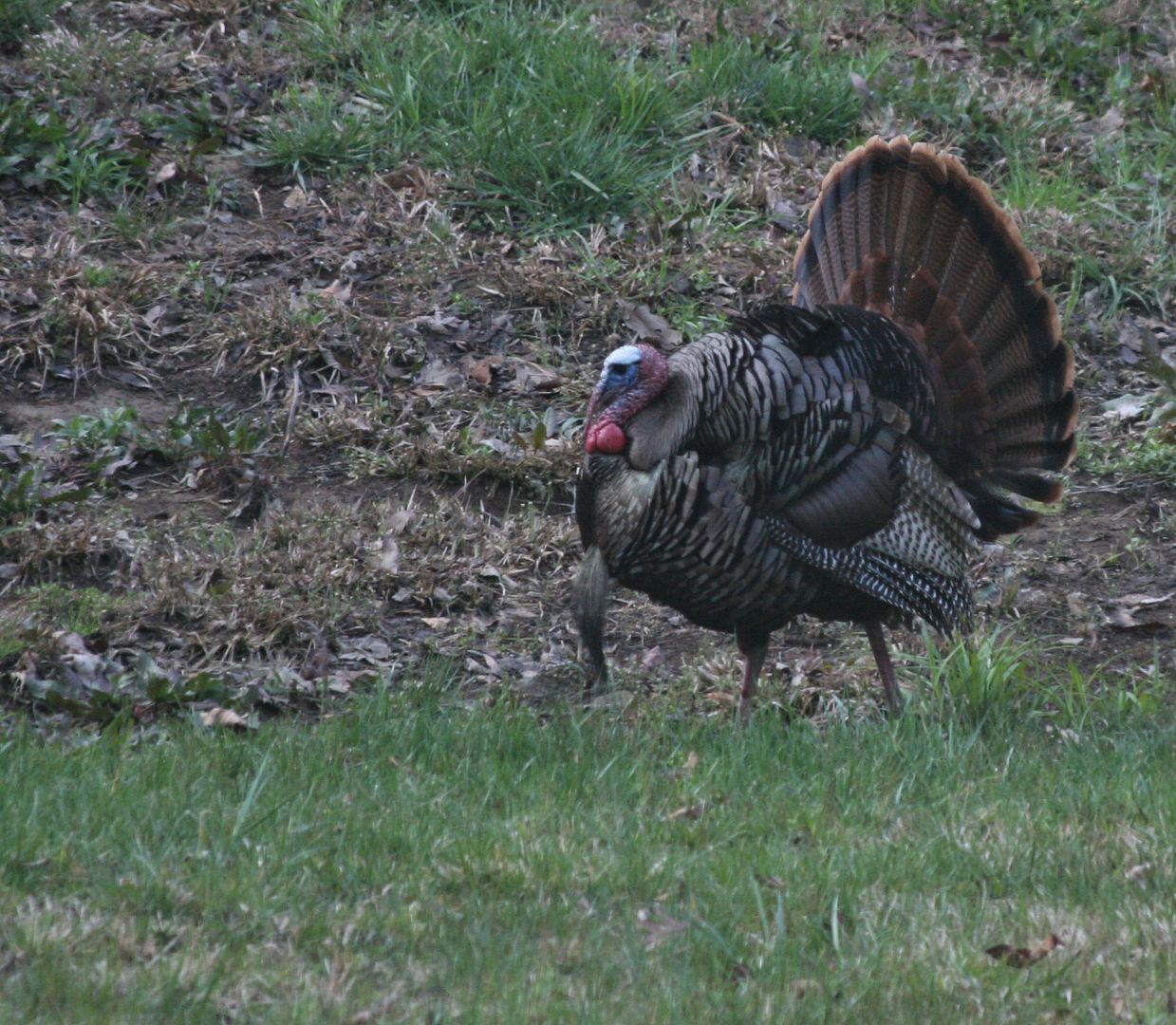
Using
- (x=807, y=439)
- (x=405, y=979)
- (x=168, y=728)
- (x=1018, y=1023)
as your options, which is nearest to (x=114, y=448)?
(x=168, y=728)

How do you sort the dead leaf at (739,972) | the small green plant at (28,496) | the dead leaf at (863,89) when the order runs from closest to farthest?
1. the dead leaf at (739,972)
2. the small green plant at (28,496)
3. the dead leaf at (863,89)

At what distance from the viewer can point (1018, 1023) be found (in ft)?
10.6

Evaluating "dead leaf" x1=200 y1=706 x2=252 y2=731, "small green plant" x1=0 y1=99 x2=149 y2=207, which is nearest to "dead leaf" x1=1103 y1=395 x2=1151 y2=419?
"dead leaf" x1=200 y1=706 x2=252 y2=731

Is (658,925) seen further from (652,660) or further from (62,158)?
(62,158)

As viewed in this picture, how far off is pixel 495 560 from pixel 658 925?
10.1 feet

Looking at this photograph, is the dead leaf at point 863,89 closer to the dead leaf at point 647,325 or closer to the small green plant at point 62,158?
the dead leaf at point 647,325

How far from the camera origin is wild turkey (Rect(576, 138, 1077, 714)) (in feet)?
16.8

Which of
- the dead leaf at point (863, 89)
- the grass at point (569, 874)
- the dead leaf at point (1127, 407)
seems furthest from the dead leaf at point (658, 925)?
the dead leaf at point (863, 89)

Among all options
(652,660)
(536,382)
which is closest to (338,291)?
(536,382)

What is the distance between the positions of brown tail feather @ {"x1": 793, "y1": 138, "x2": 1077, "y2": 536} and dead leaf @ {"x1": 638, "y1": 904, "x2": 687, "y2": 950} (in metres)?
2.61

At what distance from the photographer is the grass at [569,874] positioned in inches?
128

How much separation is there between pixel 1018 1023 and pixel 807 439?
7.80 feet

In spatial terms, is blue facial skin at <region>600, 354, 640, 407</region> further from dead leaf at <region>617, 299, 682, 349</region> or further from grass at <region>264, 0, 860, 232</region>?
grass at <region>264, 0, 860, 232</region>

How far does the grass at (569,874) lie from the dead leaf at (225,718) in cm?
14
